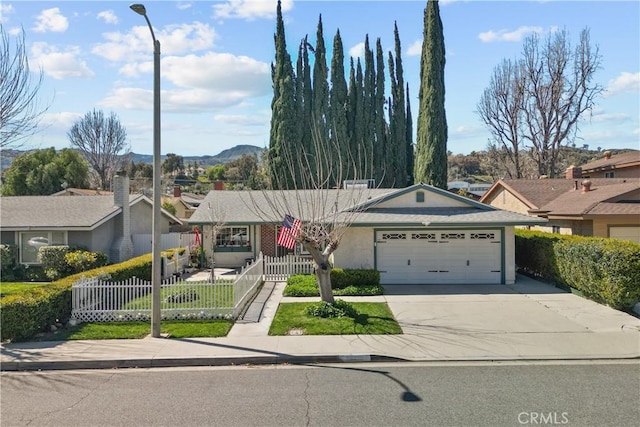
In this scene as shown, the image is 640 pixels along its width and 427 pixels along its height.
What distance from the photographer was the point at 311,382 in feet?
26.6

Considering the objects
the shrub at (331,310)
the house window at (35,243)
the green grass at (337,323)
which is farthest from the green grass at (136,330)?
the house window at (35,243)

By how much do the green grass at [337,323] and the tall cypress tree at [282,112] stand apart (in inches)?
1076

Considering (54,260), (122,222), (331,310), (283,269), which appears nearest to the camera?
(331,310)

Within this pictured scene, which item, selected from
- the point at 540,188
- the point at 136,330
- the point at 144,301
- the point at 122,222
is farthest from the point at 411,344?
the point at 540,188

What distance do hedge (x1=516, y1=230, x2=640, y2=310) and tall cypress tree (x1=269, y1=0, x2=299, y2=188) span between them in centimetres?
2513

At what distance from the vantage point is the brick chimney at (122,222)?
23219mm

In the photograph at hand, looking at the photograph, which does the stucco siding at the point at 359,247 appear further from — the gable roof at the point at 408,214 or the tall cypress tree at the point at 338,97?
the tall cypress tree at the point at 338,97

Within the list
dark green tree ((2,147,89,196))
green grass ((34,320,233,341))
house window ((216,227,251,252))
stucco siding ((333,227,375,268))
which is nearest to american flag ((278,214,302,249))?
green grass ((34,320,233,341))

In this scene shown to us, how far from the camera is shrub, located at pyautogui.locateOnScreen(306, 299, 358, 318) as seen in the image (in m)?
12.4

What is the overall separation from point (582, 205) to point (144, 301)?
59.2 feet

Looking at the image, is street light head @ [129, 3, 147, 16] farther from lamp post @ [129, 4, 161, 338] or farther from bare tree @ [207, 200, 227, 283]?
bare tree @ [207, 200, 227, 283]

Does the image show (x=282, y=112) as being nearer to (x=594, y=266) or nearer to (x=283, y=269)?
(x=283, y=269)

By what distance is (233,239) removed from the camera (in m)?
23.4

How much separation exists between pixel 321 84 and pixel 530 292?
1259 inches
